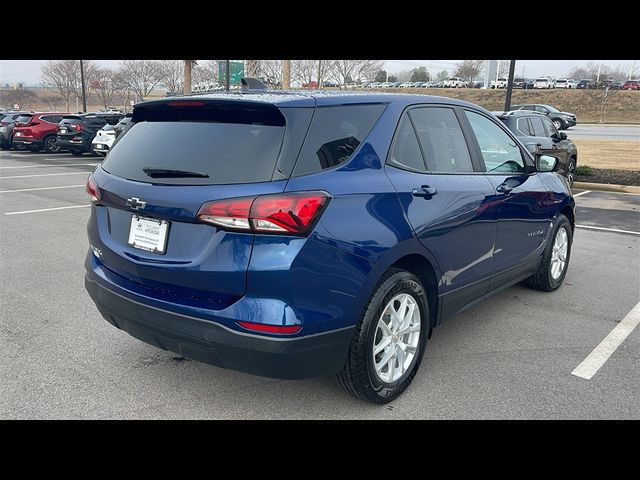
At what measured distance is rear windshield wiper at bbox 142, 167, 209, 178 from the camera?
2.74 meters

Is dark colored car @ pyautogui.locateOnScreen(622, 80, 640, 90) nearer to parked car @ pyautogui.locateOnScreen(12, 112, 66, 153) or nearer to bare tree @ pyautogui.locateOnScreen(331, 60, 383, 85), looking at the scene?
bare tree @ pyautogui.locateOnScreen(331, 60, 383, 85)

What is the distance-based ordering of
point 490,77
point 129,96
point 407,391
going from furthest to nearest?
point 490,77 < point 129,96 < point 407,391

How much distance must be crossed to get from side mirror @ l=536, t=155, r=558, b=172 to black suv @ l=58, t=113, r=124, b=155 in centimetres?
2010

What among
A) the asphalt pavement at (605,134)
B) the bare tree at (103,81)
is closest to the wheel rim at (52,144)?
the asphalt pavement at (605,134)

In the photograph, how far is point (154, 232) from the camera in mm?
2809

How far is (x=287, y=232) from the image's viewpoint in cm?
254

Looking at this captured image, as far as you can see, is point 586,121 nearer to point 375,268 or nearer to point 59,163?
point 59,163

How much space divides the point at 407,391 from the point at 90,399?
6.16ft

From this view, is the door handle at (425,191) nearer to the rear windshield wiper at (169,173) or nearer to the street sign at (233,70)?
the rear windshield wiper at (169,173)

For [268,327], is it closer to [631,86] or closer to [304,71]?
[304,71]

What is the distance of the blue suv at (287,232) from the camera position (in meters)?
2.57

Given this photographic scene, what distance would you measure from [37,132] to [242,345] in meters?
23.4

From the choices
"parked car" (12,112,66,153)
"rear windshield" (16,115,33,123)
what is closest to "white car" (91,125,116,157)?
"parked car" (12,112,66,153)
